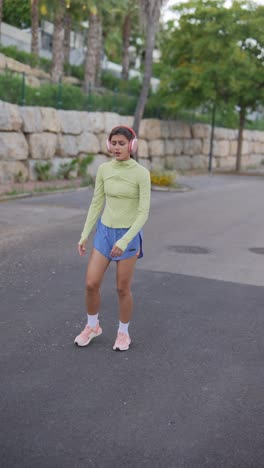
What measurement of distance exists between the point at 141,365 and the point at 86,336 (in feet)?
2.10

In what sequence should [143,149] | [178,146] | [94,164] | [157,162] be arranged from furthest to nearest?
[178,146] → [157,162] → [143,149] → [94,164]

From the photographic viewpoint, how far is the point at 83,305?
646 cm

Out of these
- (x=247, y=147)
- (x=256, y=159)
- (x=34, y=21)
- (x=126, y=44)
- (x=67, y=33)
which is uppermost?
(x=34, y=21)

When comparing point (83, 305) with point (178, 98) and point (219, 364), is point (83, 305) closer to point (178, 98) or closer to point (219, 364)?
point (219, 364)

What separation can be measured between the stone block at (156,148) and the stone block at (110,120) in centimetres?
334

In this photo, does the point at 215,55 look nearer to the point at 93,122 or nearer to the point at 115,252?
the point at 93,122

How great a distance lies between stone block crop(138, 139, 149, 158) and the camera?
27809 mm

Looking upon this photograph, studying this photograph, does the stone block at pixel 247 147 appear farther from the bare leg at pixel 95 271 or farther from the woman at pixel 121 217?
the bare leg at pixel 95 271

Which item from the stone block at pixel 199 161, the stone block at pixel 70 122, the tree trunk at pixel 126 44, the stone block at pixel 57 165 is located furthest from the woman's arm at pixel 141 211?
the tree trunk at pixel 126 44

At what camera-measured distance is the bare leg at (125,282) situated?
4.98 m

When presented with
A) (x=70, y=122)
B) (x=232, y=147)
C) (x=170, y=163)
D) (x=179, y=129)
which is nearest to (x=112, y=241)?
(x=70, y=122)

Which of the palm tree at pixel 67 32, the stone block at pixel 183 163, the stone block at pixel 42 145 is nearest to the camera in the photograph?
the stone block at pixel 42 145

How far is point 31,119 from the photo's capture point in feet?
65.2

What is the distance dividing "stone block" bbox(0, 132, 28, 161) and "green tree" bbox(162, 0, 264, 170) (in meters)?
11.9
